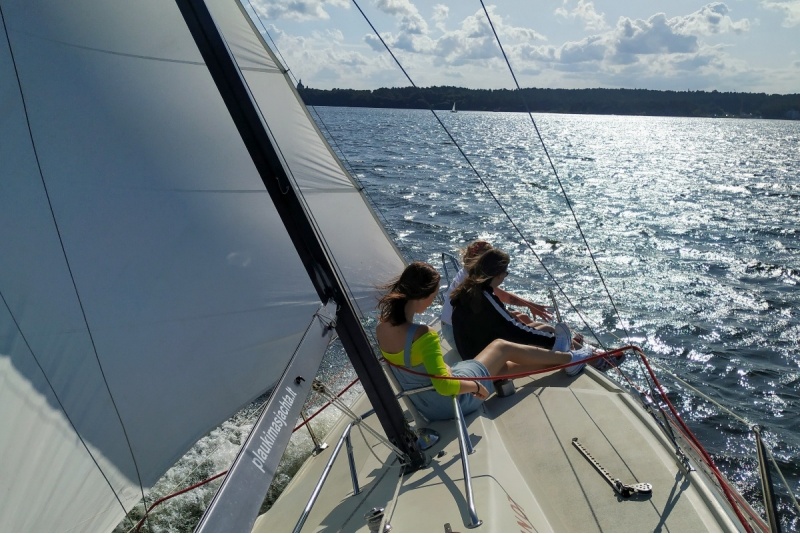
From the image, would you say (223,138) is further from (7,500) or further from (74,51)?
(7,500)

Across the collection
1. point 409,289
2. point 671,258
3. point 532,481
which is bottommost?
point 671,258

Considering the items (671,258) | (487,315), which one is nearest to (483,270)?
(487,315)

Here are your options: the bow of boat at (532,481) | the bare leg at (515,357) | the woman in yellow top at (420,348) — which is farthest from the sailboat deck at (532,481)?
the bare leg at (515,357)

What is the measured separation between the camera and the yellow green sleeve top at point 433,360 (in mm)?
3182

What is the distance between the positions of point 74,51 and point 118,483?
197 cm

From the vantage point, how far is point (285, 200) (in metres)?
2.76

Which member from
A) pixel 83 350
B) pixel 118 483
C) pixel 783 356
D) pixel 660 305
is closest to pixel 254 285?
pixel 83 350

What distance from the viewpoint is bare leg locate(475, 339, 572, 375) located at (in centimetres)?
427

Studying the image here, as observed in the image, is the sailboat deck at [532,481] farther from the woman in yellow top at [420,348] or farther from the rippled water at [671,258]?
the rippled water at [671,258]

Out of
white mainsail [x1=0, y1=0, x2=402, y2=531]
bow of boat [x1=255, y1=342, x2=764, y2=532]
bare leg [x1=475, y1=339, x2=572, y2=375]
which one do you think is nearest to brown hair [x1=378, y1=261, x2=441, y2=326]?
white mainsail [x1=0, y1=0, x2=402, y2=531]

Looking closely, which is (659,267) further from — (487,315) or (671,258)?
(487,315)

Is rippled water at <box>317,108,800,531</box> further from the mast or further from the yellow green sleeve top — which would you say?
the mast

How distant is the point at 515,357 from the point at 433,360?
4.57 ft

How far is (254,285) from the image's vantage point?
129 inches
